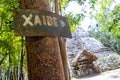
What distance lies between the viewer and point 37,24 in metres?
2.21

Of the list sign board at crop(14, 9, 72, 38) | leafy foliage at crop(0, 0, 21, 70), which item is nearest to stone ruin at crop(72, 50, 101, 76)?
leafy foliage at crop(0, 0, 21, 70)

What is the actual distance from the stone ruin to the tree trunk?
15.1m

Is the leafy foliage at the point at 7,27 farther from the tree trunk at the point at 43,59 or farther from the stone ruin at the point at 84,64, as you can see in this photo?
the stone ruin at the point at 84,64

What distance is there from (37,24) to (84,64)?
15782 mm

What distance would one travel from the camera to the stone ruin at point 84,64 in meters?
17.4

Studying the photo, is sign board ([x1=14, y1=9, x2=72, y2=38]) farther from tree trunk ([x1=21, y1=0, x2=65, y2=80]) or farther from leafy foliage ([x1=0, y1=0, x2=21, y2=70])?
leafy foliage ([x1=0, y1=0, x2=21, y2=70])

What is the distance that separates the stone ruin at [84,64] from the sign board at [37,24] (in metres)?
15.0

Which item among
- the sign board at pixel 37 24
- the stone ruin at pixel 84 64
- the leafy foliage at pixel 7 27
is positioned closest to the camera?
the sign board at pixel 37 24

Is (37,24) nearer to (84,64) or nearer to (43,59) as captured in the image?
(43,59)

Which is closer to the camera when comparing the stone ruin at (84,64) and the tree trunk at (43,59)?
the tree trunk at (43,59)

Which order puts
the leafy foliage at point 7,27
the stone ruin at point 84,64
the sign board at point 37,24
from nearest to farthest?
the sign board at point 37,24
the leafy foliage at point 7,27
the stone ruin at point 84,64

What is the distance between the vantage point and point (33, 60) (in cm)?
221

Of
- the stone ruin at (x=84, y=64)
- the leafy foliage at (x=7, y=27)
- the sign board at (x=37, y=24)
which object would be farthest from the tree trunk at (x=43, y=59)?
the stone ruin at (x=84, y=64)

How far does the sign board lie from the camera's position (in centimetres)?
210
